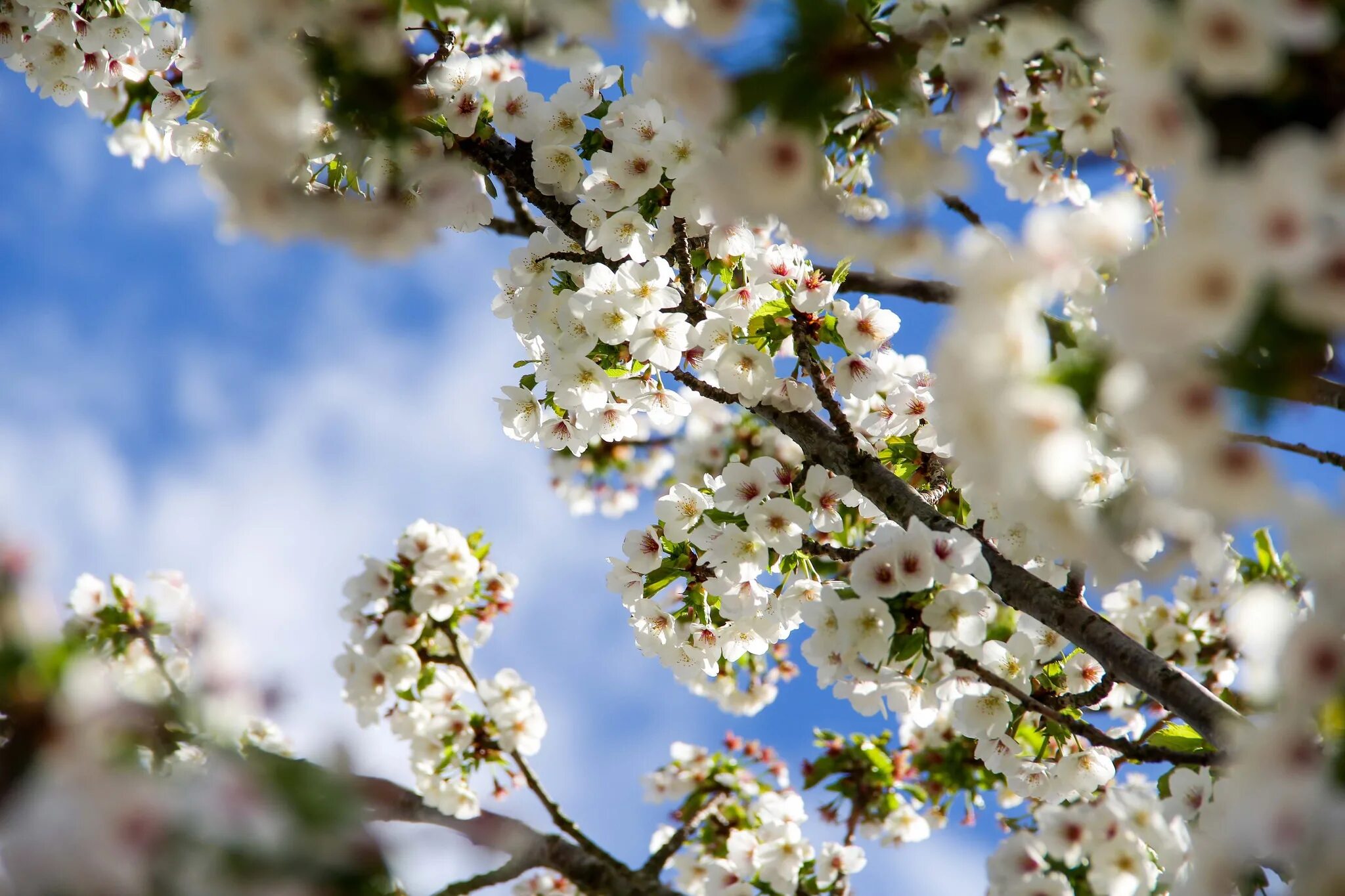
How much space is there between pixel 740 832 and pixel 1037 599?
7.44ft

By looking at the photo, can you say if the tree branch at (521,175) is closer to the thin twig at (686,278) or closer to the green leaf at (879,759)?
the thin twig at (686,278)

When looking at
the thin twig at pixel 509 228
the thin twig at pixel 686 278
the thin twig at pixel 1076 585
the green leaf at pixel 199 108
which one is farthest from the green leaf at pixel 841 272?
the green leaf at pixel 199 108

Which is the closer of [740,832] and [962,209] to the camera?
[962,209]

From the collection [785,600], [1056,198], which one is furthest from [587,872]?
[1056,198]

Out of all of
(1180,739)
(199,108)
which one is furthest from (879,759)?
(199,108)

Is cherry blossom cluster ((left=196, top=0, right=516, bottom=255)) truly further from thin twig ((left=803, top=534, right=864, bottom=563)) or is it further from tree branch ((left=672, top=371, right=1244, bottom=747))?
thin twig ((left=803, top=534, right=864, bottom=563))

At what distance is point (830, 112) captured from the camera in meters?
1.91

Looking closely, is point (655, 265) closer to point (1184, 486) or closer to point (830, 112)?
point (830, 112)

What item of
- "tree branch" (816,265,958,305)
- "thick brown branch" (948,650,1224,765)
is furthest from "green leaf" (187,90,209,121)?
"thick brown branch" (948,650,1224,765)

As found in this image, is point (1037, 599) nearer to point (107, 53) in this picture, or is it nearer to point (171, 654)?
point (171, 654)

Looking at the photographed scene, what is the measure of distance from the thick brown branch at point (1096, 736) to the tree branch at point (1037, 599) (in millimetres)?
79

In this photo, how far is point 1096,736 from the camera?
243cm

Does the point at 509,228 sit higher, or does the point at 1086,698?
the point at 509,228

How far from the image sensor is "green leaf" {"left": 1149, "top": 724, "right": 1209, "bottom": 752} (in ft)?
9.57
